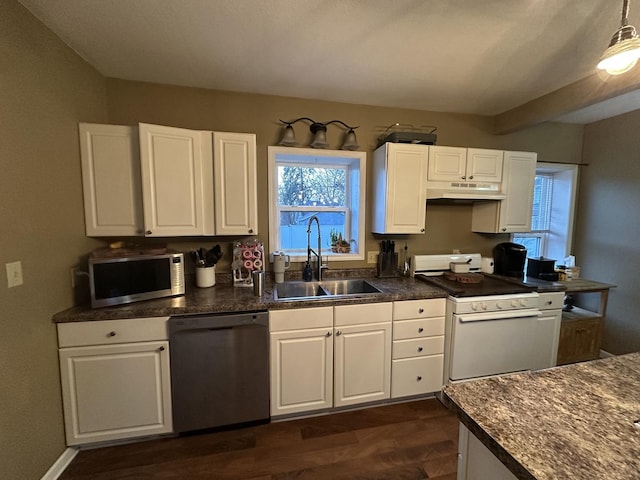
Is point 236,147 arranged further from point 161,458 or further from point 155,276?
point 161,458

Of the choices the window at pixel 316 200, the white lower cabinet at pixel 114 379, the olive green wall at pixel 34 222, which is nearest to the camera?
the olive green wall at pixel 34 222

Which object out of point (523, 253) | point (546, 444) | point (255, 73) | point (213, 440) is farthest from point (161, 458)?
point (523, 253)

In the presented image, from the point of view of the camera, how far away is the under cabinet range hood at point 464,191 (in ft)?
8.16

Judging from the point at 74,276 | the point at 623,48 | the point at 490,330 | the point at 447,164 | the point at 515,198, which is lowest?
the point at 490,330

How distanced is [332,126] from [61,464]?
3.00 metres

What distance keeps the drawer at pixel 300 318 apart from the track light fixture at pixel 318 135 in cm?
139

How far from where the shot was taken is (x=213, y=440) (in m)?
1.85

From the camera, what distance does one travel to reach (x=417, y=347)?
216 centimetres

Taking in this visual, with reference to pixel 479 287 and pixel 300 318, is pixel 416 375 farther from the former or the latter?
pixel 300 318

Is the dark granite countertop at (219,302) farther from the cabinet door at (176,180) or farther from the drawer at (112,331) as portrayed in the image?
the cabinet door at (176,180)

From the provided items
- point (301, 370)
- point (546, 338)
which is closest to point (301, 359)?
point (301, 370)

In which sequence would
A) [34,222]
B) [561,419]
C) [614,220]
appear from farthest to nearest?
1. [614,220]
2. [34,222]
3. [561,419]

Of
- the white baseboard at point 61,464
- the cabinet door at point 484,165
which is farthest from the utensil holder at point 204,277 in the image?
the cabinet door at point 484,165

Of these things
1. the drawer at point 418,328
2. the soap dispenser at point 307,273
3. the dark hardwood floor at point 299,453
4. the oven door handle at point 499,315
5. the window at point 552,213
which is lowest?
the dark hardwood floor at point 299,453
